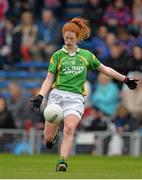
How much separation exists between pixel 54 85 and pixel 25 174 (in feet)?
6.16

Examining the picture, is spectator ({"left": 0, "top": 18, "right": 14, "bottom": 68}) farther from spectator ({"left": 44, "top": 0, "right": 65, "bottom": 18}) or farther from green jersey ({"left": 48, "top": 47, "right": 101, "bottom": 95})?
green jersey ({"left": 48, "top": 47, "right": 101, "bottom": 95})

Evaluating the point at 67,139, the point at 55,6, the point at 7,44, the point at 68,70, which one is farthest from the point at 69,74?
the point at 55,6

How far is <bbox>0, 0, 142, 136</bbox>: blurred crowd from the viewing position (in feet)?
67.9

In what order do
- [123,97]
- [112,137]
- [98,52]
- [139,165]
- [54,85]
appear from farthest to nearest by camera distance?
1. [98,52]
2. [123,97]
3. [112,137]
4. [139,165]
5. [54,85]

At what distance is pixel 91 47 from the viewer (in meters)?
23.6

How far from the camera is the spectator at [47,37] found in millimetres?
24484

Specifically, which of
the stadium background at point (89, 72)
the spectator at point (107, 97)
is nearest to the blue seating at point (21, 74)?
the stadium background at point (89, 72)

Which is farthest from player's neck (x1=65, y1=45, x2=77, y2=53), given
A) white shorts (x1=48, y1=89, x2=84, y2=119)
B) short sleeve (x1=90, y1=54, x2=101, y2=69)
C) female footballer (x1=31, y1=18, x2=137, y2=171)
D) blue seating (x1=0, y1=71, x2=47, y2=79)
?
blue seating (x1=0, y1=71, x2=47, y2=79)

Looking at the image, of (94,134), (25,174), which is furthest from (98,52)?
(25,174)

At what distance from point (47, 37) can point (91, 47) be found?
2.02 metres

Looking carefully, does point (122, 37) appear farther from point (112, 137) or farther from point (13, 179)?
point (13, 179)

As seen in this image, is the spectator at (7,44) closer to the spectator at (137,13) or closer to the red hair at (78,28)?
the spectator at (137,13)

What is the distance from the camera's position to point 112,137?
19.4 m

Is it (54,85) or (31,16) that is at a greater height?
(31,16)
